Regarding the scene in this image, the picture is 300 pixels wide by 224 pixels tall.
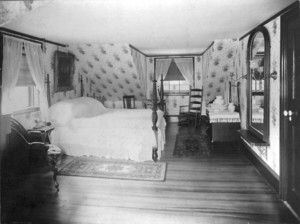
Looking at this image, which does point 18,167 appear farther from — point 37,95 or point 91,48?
point 91,48

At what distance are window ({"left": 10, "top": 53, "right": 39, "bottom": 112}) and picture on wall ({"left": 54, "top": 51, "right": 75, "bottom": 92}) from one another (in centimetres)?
72

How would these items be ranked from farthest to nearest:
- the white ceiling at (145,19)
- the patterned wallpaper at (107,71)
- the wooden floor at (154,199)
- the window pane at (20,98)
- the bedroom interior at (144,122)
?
the patterned wallpaper at (107,71)
the window pane at (20,98)
the white ceiling at (145,19)
the bedroom interior at (144,122)
the wooden floor at (154,199)

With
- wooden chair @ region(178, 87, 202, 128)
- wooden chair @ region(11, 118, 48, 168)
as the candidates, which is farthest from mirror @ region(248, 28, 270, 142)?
wooden chair @ region(178, 87, 202, 128)

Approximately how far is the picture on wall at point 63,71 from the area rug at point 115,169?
6.35ft

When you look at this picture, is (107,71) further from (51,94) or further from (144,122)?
(144,122)

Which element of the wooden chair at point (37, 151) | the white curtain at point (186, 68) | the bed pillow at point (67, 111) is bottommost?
the wooden chair at point (37, 151)

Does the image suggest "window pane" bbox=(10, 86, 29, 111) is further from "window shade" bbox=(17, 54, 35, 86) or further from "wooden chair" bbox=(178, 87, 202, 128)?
"wooden chair" bbox=(178, 87, 202, 128)

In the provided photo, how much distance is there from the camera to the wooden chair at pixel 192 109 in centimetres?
814

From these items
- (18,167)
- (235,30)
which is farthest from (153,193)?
(235,30)

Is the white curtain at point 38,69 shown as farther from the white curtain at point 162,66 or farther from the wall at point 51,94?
the white curtain at point 162,66

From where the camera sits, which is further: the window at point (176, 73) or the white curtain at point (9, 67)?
the window at point (176, 73)

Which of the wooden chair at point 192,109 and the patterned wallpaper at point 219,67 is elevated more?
the patterned wallpaper at point 219,67

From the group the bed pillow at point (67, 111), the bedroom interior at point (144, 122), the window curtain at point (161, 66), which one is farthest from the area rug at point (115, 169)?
the window curtain at point (161, 66)

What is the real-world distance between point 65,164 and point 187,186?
7.51ft
